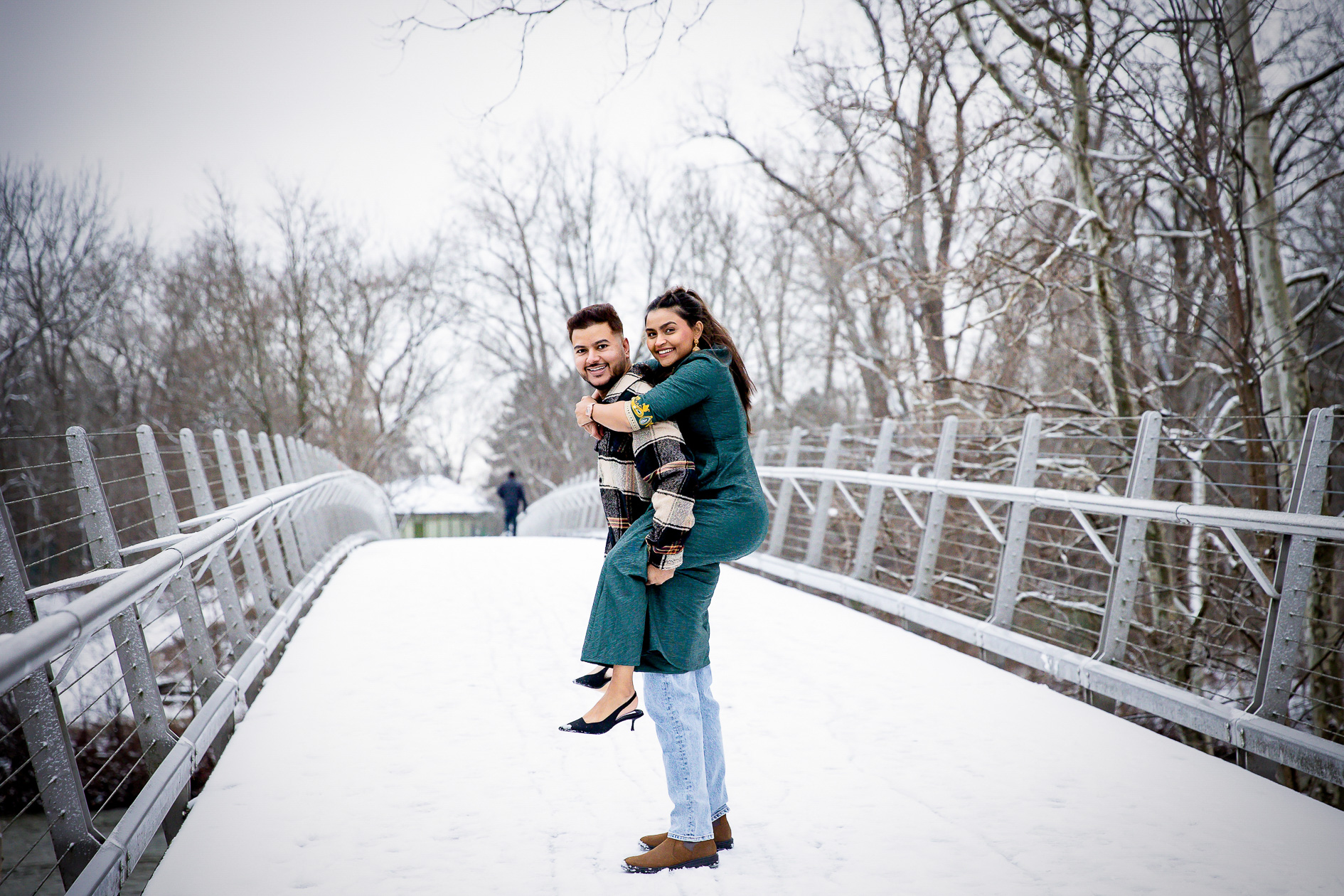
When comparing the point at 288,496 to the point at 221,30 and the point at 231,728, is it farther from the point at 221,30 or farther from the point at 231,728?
the point at 221,30

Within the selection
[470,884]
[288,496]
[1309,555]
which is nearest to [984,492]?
[1309,555]

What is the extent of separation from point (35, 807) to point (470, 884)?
53.1ft

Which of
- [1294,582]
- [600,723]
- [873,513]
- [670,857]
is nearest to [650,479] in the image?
[600,723]

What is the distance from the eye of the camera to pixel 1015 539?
19.0 ft

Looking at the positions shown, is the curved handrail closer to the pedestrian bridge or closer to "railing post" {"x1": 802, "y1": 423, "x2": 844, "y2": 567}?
the pedestrian bridge

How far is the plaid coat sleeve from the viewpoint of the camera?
2688 millimetres

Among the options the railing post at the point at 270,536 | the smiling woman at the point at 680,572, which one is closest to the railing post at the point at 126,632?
the smiling woman at the point at 680,572

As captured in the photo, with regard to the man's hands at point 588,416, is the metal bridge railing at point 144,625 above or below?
below

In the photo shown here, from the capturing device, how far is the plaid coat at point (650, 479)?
2695mm

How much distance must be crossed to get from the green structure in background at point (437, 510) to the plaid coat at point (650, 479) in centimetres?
4524

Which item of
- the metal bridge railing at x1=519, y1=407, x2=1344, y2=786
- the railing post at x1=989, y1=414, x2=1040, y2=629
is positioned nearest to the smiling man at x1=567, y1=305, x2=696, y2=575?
the metal bridge railing at x1=519, y1=407, x2=1344, y2=786

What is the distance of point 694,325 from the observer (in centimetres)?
294

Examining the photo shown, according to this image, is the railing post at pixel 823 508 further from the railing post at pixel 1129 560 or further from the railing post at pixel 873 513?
the railing post at pixel 1129 560

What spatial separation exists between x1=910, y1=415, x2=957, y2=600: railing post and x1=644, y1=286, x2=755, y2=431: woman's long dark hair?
13.6 feet
